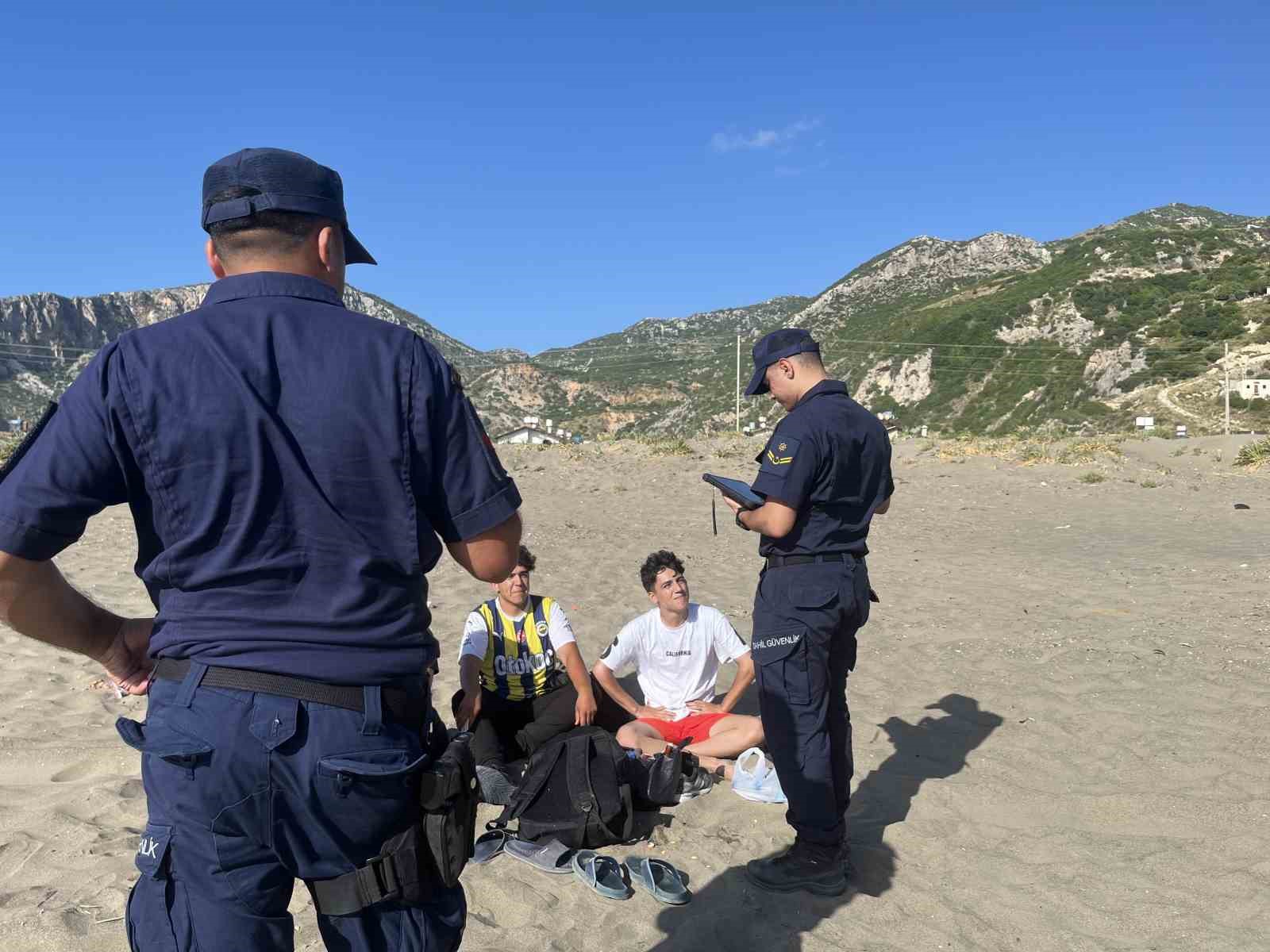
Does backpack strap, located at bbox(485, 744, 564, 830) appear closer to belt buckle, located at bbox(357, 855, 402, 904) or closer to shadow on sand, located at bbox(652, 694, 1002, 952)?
shadow on sand, located at bbox(652, 694, 1002, 952)

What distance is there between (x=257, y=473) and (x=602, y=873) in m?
2.73

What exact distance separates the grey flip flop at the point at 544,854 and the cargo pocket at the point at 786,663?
45.2 inches

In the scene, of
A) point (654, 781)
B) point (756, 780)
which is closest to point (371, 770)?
point (654, 781)

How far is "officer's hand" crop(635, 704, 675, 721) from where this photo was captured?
5273 millimetres

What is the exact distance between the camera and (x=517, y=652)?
5133 mm

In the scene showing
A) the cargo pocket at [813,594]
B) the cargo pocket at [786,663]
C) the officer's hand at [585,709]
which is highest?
the cargo pocket at [813,594]

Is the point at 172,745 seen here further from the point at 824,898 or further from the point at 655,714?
the point at 655,714

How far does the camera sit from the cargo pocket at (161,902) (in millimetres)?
1606

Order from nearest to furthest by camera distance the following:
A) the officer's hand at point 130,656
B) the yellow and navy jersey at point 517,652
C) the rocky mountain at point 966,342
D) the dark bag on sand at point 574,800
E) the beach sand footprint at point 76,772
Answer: the officer's hand at point 130,656 < the dark bag on sand at point 574,800 < the beach sand footprint at point 76,772 < the yellow and navy jersey at point 517,652 < the rocky mountain at point 966,342

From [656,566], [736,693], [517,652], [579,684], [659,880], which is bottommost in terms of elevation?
[659,880]

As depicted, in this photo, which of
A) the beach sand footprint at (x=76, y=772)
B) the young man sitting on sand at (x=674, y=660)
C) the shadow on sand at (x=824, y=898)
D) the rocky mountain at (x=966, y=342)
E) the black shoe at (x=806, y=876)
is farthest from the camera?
the rocky mountain at (x=966, y=342)

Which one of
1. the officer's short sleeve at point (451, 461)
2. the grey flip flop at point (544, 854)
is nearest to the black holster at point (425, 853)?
the officer's short sleeve at point (451, 461)

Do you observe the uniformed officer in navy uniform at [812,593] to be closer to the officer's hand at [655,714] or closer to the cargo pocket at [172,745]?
the officer's hand at [655,714]

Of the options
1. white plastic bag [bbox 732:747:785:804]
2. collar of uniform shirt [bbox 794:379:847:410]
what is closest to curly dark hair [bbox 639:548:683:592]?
white plastic bag [bbox 732:747:785:804]
